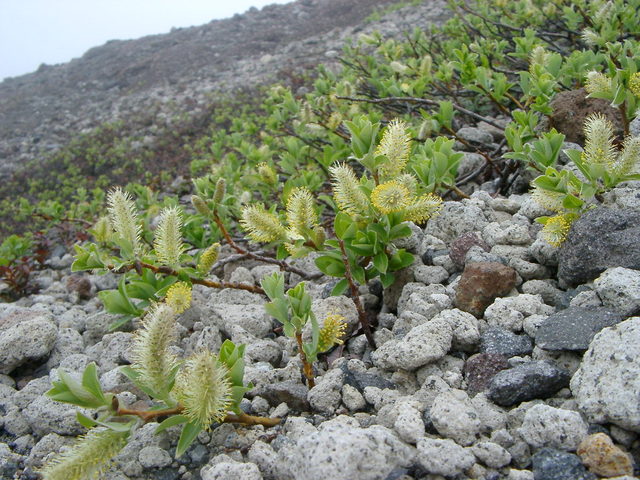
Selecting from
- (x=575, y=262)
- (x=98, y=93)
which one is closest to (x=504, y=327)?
(x=575, y=262)

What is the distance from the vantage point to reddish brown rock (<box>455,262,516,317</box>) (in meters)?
2.03

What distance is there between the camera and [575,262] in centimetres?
193

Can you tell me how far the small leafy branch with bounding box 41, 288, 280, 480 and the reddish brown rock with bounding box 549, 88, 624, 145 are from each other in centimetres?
240

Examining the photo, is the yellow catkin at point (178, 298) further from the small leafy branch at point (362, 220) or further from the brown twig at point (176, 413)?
the brown twig at point (176, 413)

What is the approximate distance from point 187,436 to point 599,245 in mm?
1544

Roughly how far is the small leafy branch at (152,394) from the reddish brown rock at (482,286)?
3.11ft

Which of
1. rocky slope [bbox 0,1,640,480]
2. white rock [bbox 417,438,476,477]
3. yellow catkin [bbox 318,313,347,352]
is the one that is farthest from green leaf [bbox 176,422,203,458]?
white rock [bbox 417,438,476,477]

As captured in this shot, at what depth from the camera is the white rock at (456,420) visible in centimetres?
149

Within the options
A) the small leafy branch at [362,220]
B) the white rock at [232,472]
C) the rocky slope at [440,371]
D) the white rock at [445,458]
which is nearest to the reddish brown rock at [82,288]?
the rocky slope at [440,371]

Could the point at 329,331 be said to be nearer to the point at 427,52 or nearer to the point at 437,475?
the point at 437,475

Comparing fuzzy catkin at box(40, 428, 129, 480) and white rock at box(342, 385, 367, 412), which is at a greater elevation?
fuzzy catkin at box(40, 428, 129, 480)

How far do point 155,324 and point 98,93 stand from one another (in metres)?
17.6

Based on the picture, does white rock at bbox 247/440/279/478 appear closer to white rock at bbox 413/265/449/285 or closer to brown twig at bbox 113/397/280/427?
brown twig at bbox 113/397/280/427

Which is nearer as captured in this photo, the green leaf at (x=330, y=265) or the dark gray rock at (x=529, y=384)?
the dark gray rock at (x=529, y=384)
